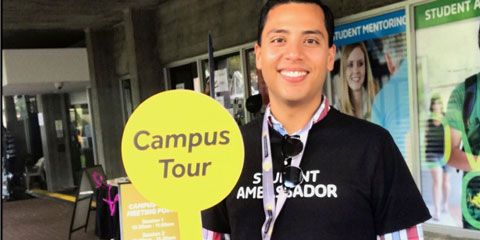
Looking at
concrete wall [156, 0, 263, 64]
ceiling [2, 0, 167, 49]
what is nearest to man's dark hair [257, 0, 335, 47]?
concrete wall [156, 0, 263, 64]

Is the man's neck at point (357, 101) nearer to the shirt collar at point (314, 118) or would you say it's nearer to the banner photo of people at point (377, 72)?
the banner photo of people at point (377, 72)

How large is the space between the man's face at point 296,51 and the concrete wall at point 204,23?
13.5 ft

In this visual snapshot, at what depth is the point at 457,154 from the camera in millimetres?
4324

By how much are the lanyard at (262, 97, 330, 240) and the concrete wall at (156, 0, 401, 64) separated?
4.16 m

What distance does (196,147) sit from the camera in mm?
1231

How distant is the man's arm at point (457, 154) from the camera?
4266mm

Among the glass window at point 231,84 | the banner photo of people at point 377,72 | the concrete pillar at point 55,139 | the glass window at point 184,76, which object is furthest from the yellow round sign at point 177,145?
the concrete pillar at point 55,139

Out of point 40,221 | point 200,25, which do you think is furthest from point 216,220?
point 40,221

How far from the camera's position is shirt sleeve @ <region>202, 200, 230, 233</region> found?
1343 millimetres

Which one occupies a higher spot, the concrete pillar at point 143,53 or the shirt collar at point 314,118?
the concrete pillar at point 143,53

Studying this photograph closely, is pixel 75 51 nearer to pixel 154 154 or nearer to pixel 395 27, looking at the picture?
pixel 395 27

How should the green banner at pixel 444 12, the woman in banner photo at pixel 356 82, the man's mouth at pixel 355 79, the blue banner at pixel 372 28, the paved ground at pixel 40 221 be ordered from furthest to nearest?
the paved ground at pixel 40 221
the man's mouth at pixel 355 79
the woman in banner photo at pixel 356 82
the blue banner at pixel 372 28
the green banner at pixel 444 12

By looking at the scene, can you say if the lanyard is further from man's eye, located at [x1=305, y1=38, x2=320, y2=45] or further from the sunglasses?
man's eye, located at [x1=305, y1=38, x2=320, y2=45]

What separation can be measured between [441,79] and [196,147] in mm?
3758
